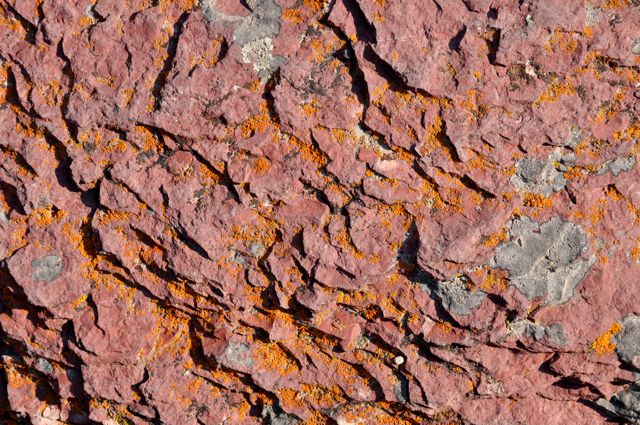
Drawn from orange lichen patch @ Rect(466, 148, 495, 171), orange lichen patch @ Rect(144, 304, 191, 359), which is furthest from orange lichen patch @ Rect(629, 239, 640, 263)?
orange lichen patch @ Rect(144, 304, 191, 359)

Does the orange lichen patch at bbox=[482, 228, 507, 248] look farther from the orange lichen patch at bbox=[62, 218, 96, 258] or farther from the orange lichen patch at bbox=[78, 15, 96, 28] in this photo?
the orange lichen patch at bbox=[78, 15, 96, 28]

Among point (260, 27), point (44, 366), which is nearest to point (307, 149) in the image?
point (260, 27)

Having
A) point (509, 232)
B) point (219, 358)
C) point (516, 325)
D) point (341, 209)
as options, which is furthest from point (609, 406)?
point (219, 358)

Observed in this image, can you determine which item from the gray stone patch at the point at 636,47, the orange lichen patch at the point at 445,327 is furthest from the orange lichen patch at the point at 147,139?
the gray stone patch at the point at 636,47

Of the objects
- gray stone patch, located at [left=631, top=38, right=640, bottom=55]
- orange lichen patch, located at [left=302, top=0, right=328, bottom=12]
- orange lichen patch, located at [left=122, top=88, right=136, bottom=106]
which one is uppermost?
gray stone patch, located at [left=631, top=38, right=640, bottom=55]

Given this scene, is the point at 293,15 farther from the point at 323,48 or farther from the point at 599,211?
the point at 599,211

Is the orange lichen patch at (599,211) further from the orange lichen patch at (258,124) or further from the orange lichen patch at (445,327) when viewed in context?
the orange lichen patch at (258,124)

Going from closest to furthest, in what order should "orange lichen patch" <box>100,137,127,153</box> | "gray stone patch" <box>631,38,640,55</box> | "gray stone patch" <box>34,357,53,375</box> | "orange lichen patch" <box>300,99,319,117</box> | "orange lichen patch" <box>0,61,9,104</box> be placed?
"gray stone patch" <box>631,38,640,55</box> < "orange lichen patch" <box>300,99,319,117</box> < "orange lichen patch" <box>100,137,127,153</box> < "orange lichen patch" <box>0,61,9,104</box> < "gray stone patch" <box>34,357,53,375</box>
